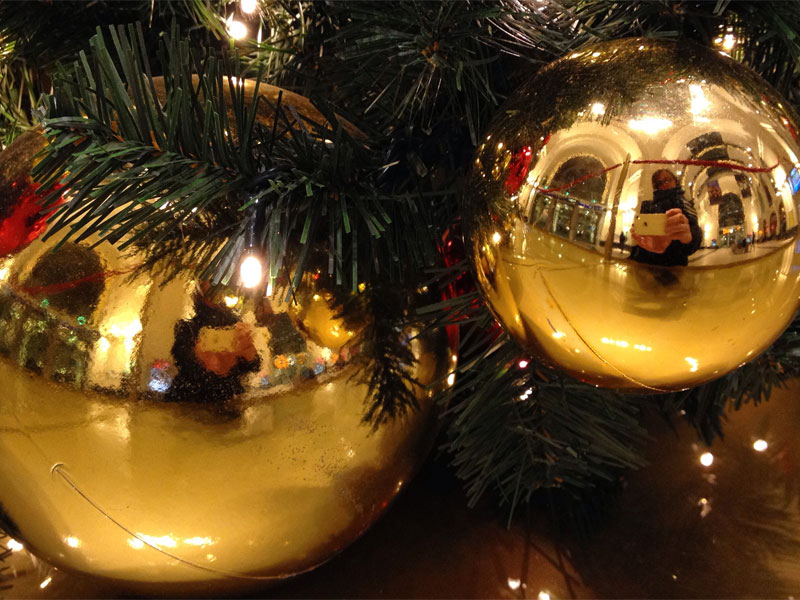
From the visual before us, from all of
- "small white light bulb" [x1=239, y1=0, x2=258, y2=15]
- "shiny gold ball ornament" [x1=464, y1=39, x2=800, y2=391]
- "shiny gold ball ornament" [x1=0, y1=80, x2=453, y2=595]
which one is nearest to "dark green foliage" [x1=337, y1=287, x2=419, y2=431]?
"shiny gold ball ornament" [x1=0, y1=80, x2=453, y2=595]

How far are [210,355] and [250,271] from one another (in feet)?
0.16

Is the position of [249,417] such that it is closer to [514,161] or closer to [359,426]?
[359,426]

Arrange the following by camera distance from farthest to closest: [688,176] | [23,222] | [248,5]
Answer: [248,5], [23,222], [688,176]

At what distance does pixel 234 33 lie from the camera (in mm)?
495

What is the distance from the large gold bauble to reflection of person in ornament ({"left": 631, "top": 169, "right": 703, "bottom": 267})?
177 mm

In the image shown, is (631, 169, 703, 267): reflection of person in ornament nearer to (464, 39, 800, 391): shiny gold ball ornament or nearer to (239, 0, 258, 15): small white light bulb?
(464, 39, 800, 391): shiny gold ball ornament

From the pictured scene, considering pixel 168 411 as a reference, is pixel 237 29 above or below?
above

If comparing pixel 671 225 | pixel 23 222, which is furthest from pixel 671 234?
pixel 23 222

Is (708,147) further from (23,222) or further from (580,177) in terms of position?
(23,222)

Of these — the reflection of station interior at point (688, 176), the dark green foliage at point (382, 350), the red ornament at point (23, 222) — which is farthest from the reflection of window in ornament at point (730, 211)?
the red ornament at point (23, 222)

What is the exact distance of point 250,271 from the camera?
339 mm

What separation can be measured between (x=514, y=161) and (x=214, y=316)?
0.17 meters

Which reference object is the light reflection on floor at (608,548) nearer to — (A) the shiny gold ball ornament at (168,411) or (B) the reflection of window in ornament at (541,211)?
(A) the shiny gold ball ornament at (168,411)

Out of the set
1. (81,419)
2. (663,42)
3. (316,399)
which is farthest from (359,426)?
(663,42)
